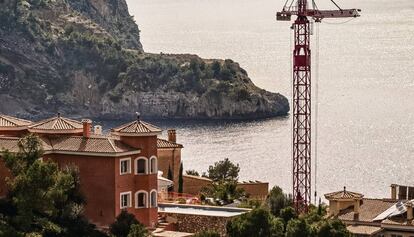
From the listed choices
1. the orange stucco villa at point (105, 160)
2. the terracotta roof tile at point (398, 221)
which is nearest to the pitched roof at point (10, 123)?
the orange stucco villa at point (105, 160)

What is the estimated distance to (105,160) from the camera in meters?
52.8

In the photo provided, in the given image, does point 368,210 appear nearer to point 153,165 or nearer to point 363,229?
point 363,229

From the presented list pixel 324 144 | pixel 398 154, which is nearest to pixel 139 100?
pixel 324 144

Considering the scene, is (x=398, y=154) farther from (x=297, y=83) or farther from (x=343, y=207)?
(x=343, y=207)

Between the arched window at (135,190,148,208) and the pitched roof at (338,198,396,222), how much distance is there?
7.27m

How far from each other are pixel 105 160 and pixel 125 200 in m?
1.81

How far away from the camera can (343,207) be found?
5709cm

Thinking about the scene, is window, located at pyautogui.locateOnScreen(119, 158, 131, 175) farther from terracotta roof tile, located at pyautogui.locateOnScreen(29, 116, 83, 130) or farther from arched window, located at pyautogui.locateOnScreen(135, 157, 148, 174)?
terracotta roof tile, located at pyautogui.locateOnScreen(29, 116, 83, 130)

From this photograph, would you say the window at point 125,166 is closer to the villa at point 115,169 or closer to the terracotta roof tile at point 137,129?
the villa at point 115,169

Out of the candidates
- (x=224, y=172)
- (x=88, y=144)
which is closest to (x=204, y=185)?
(x=224, y=172)

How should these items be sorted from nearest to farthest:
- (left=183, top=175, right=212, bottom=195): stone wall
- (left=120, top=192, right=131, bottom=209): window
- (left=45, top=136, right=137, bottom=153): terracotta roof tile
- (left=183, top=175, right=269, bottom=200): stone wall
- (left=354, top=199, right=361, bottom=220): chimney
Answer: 1. (left=45, top=136, right=137, bottom=153): terracotta roof tile
2. (left=120, top=192, right=131, bottom=209): window
3. (left=354, top=199, right=361, bottom=220): chimney
4. (left=183, top=175, right=212, bottom=195): stone wall
5. (left=183, top=175, right=269, bottom=200): stone wall

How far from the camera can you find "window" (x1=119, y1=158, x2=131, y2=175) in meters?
53.2

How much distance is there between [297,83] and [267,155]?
177 feet

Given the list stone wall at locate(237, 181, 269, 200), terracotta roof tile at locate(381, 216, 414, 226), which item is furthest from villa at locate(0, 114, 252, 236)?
stone wall at locate(237, 181, 269, 200)
